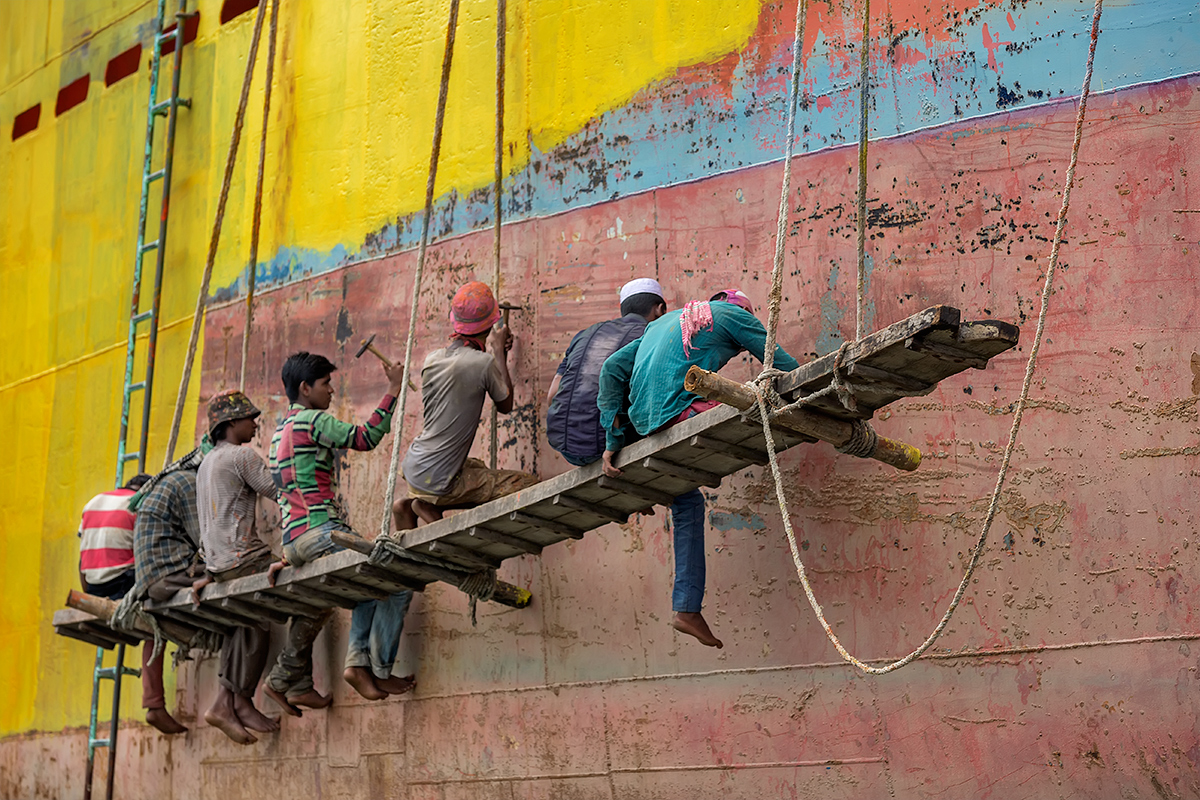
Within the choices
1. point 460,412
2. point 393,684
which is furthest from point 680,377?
point 393,684

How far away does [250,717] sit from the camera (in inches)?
347

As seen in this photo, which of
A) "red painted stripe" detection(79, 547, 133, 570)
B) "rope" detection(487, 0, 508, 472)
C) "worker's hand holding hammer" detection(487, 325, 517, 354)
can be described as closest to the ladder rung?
"rope" detection(487, 0, 508, 472)

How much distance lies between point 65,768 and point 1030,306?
26.8ft

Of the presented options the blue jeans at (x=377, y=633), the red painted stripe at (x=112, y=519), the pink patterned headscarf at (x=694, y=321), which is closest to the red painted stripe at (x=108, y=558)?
the red painted stripe at (x=112, y=519)

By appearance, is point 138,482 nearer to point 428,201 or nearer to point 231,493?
point 231,493

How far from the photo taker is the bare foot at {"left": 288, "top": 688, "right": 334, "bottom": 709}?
8.45 m

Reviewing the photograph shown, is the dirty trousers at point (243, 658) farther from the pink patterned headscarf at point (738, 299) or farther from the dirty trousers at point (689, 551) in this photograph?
the pink patterned headscarf at point (738, 299)

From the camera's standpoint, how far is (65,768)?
1089 centimetres

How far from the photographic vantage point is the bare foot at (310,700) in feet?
27.7

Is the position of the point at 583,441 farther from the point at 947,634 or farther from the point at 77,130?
the point at 77,130

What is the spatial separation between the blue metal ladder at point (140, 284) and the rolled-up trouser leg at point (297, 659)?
2231 millimetres

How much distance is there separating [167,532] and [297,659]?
1.11 meters

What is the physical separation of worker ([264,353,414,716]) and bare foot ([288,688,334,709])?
1.20ft

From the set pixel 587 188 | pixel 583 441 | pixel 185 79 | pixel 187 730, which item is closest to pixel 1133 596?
pixel 583 441
